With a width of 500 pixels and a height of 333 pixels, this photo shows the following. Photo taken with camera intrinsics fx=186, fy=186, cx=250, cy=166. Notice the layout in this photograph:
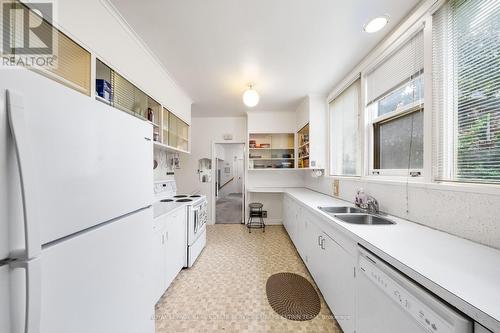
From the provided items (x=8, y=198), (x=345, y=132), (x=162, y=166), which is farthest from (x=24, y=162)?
(x=345, y=132)

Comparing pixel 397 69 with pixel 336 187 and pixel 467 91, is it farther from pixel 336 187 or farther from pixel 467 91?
pixel 336 187

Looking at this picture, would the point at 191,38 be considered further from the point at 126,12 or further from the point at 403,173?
the point at 403,173

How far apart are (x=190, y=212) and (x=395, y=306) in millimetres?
2245

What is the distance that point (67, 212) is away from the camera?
0.68 meters

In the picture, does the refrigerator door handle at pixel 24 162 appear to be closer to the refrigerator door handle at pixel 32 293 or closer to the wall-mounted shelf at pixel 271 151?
the refrigerator door handle at pixel 32 293

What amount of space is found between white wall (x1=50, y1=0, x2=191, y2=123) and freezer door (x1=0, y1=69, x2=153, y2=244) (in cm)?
88

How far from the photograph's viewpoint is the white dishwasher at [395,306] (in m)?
0.70

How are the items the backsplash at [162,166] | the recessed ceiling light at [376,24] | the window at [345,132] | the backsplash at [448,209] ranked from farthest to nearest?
the backsplash at [162,166] → the window at [345,132] → the recessed ceiling light at [376,24] → the backsplash at [448,209]

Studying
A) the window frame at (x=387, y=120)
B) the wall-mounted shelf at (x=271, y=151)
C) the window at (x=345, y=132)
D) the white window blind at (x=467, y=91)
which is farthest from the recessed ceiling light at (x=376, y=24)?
the wall-mounted shelf at (x=271, y=151)

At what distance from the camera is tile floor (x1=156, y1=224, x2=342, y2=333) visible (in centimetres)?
161

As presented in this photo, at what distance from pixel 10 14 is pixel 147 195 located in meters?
1.17

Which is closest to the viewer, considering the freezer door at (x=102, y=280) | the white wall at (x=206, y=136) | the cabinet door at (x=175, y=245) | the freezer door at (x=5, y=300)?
the freezer door at (x=5, y=300)

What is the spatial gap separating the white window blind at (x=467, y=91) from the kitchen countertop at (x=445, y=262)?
0.45 m

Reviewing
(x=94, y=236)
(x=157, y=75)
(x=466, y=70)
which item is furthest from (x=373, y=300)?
(x=157, y=75)
